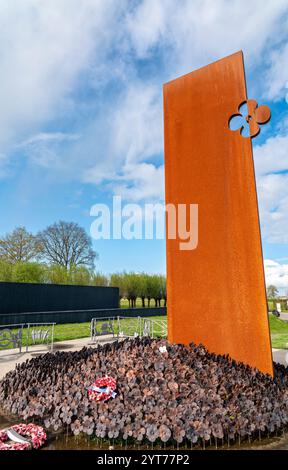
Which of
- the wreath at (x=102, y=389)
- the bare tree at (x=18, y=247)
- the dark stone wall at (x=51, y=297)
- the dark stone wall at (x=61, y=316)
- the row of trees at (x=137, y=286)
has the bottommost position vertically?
the wreath at (x=102, y=389)

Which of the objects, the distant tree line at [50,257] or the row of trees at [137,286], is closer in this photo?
the distant tree line at [50,257]

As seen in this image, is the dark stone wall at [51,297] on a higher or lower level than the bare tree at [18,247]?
lower

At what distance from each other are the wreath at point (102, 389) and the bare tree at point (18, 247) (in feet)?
76.7

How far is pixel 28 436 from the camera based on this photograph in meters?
2.86

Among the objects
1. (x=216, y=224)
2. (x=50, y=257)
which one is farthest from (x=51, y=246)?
(x=216, y=224)

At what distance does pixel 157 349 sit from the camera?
4.45 metres

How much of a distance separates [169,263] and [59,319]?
1337 centimetres

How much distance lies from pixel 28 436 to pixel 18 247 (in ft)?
80.9

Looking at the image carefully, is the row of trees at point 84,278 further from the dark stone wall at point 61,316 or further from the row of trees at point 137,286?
the dark stone wall at point 61,316

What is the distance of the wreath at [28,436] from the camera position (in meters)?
2.58

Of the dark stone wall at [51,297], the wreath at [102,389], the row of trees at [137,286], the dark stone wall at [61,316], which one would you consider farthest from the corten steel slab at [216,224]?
the row of trees at [137,286]

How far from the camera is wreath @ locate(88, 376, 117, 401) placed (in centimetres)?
320

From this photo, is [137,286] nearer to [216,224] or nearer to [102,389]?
[216,224]

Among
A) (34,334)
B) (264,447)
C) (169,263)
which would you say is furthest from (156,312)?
(264,447)
